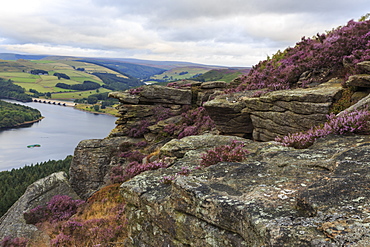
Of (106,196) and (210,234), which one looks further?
(106,196)

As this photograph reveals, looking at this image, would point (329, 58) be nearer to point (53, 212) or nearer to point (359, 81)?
point (359, 81)

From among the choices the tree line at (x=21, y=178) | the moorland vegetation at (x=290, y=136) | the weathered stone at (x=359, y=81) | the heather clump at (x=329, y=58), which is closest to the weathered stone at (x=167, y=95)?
the moorland vegetation at (x=290, y=136)

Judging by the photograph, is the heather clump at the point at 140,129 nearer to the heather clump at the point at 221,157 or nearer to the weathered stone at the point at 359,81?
the heather clump at the point at 221,157

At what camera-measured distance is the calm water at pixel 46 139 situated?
11262 centimetres

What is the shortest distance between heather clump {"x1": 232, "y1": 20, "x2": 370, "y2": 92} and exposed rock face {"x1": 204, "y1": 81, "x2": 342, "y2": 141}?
1.90m

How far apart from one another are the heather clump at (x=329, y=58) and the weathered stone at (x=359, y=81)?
4.06ft

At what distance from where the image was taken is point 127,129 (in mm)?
31750

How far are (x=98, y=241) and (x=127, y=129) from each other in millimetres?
19065

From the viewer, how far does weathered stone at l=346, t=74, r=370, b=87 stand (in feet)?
40.0

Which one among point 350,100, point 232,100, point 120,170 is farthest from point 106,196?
point 350,100

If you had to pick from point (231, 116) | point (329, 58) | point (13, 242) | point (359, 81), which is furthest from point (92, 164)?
point (359, 81)

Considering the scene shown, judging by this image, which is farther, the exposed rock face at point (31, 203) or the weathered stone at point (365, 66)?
the exposed rock face at point (31, 203)

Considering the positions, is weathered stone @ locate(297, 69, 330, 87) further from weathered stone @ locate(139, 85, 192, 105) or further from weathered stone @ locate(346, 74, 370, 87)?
weathered stone @ locate(139, 85, 192, 105)

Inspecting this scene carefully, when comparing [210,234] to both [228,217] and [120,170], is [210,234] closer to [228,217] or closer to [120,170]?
[228,217]
